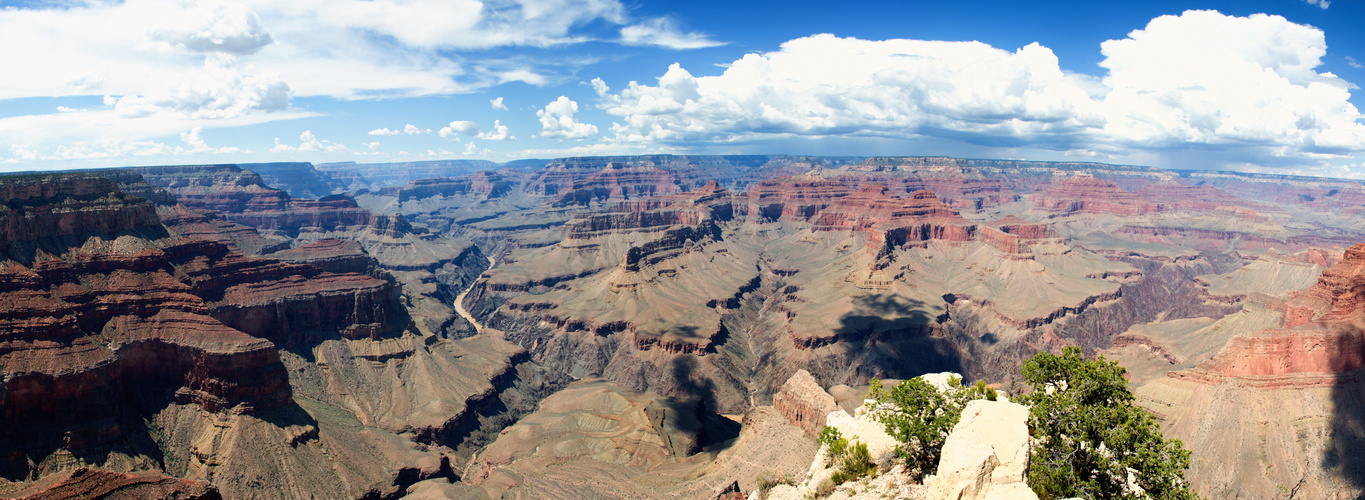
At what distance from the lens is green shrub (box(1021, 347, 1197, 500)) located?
2758 cm

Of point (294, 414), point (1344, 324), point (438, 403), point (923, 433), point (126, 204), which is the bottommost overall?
point (438, 403)

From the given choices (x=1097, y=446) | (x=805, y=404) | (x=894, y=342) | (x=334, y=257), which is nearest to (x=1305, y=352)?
(x=805, y=404)

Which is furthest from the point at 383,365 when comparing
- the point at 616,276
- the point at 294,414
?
the point at 616,276

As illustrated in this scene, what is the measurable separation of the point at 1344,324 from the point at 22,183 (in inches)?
8310

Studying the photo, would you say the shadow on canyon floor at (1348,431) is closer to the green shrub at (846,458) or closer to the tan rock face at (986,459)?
the green shrub at (846,458)

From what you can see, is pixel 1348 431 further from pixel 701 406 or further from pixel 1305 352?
pixel 701 406

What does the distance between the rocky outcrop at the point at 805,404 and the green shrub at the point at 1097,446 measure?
46.4 meters

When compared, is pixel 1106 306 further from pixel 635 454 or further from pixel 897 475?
pixel 897 475

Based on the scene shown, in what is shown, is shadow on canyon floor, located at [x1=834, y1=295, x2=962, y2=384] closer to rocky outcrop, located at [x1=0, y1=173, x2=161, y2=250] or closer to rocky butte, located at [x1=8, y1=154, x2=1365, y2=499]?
rocky butte, located at [x1=8, y1=154, x2=1365, y2=499]

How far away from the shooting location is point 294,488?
7581 centimetres

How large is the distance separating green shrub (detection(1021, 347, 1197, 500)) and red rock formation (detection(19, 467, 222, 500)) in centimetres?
6247

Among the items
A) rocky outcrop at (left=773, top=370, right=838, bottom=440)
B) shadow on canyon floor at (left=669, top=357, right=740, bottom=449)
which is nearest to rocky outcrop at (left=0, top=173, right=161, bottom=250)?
shadow on canyon floor at (left=669, top=357, right=740, bottom=449)

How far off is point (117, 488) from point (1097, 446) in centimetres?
6902

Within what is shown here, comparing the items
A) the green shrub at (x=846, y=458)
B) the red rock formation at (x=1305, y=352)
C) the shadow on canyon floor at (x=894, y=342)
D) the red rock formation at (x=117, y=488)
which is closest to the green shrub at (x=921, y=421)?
the green shrub at (x=846, y=458)
